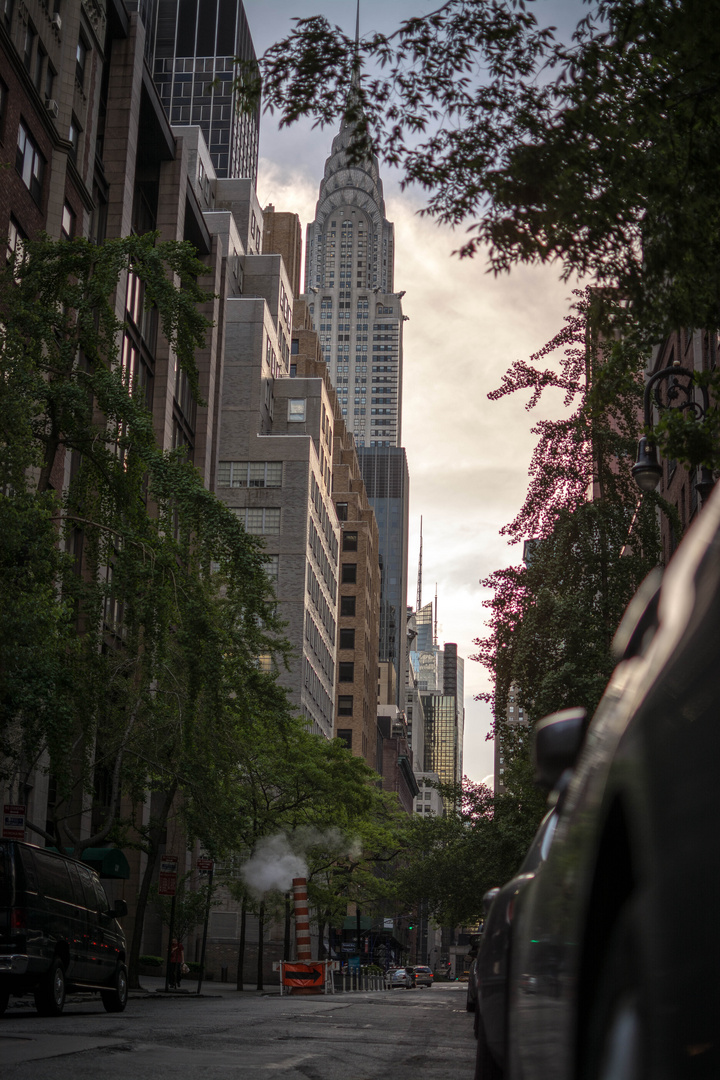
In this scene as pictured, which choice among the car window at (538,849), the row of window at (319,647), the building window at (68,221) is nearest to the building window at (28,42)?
the building window at (68,221)

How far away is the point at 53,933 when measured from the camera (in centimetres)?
1573

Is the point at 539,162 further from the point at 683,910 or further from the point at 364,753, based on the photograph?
the point at 364,753

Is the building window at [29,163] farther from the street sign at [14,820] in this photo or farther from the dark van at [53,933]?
the dark van at [53,933]

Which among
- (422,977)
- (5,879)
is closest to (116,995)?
(5,879)

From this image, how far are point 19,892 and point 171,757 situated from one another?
16.0 metres

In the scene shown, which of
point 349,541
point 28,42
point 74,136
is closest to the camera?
point 28,42

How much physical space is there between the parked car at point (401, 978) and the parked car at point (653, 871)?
76.7 metres

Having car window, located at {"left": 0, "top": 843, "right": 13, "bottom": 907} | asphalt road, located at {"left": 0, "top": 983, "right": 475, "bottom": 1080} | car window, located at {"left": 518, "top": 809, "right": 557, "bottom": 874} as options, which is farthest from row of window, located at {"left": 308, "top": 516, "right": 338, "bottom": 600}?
car window, located at {"left": 518, "top": 809, "right": 557, "bottom": 874}

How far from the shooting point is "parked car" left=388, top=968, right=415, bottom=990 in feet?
245

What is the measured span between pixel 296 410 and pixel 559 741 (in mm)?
87325

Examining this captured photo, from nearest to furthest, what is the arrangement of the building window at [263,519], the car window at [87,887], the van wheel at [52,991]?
the van wheel at [52,991] < the car window at [87,887] < the building window at [263,519]

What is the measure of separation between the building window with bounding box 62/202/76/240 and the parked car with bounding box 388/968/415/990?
173 feet

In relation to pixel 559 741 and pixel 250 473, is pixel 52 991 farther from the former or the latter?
pixel 250 473

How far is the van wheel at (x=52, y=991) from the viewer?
16.0 m
